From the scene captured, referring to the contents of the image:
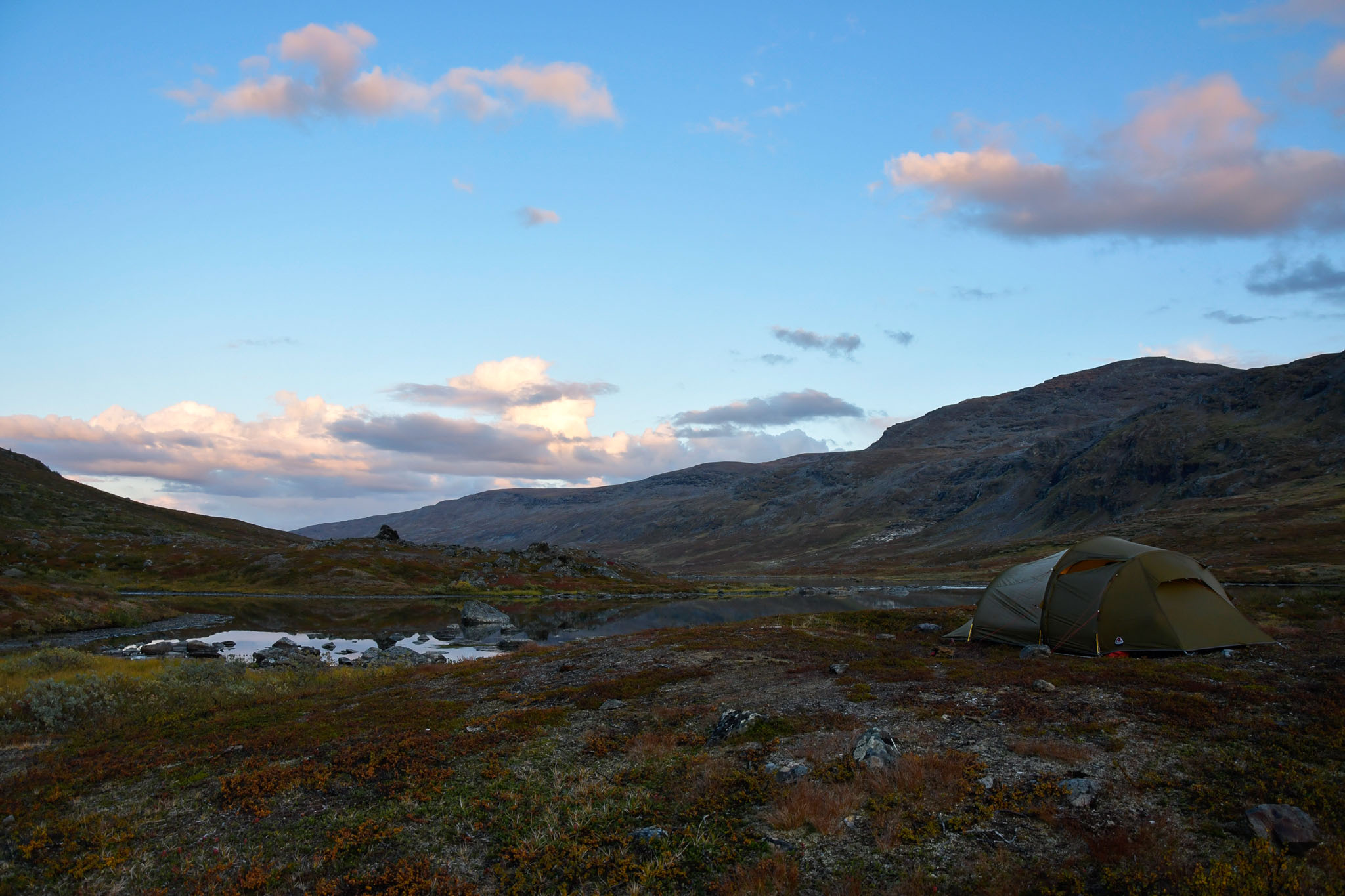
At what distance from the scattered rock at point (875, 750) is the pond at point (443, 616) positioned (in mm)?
31529

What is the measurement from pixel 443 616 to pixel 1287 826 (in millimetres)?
74384

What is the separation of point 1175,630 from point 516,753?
71.1 ft

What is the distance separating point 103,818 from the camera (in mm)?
12289

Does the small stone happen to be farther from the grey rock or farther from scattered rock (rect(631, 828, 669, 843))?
the grey rock

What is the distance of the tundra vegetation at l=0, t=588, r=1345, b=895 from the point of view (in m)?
9.30

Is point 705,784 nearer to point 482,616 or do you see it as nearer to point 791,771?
point 791,771

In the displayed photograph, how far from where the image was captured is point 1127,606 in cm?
2328

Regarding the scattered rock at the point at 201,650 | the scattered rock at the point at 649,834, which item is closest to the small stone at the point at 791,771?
the scattered rock at the point at 649,834

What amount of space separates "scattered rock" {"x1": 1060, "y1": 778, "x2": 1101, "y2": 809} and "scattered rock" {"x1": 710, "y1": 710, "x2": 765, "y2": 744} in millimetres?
6713

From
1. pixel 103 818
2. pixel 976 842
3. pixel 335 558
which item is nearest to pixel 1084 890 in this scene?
pixel 976 842

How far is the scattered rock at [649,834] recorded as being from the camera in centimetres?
1033

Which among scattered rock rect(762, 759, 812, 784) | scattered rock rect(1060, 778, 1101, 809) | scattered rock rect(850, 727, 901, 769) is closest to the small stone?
scattered rock rect(762, 759, 812, 784)

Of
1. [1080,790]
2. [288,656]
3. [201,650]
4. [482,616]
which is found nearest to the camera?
[1080,790]

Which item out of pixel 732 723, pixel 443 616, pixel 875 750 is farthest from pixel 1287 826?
pixel 443 616
